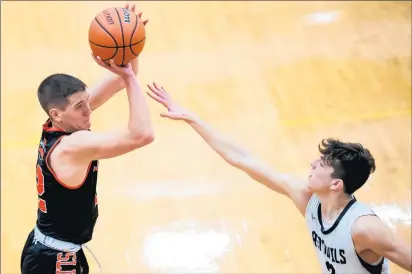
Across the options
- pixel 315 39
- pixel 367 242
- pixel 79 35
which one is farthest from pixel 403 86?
pixel 367 242

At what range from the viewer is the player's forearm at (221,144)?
4.19m

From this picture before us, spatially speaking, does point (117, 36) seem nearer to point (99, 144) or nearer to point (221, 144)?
point (99, 144)

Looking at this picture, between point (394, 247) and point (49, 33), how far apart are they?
5.51m

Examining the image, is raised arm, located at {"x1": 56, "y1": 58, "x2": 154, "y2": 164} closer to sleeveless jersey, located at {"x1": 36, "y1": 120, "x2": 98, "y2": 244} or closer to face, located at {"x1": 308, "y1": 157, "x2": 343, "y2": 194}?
sleeveless jersey, located at {"x1": 36, "y1": 120, "x2": 98, "y2": 244}

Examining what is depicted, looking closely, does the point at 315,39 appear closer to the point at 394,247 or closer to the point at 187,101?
the point at 187,101

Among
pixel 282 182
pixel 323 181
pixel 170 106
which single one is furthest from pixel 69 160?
pixel 323 181

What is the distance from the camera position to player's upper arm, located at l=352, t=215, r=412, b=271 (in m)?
3.38

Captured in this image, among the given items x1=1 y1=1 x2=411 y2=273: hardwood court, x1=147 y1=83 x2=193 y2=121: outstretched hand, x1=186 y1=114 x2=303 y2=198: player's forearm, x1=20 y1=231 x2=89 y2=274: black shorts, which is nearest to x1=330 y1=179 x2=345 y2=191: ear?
x1=186 y1=114 x2=303 y2=198: player's forearm

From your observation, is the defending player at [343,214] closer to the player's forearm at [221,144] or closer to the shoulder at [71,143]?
the player's forearm at [221,144]

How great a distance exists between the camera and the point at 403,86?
7.48 m

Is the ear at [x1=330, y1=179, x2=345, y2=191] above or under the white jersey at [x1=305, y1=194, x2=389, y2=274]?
above

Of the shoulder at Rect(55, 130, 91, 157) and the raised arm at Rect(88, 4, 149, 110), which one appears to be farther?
the raised arm at Rect(88, 4, 149, 110)

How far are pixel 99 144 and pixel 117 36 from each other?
776mm

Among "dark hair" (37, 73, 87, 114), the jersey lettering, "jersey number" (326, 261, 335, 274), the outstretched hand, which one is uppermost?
"dark hair" (37, 73, 87, 114)
